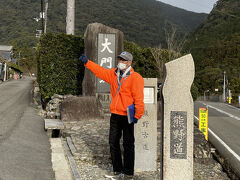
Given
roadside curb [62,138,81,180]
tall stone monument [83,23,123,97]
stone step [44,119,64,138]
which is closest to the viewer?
roadside curb [62,138,81,180]

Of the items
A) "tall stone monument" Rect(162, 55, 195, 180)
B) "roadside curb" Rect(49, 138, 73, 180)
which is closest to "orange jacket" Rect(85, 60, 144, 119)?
"tall stone monument" Rect(162, 55, 195, 180)

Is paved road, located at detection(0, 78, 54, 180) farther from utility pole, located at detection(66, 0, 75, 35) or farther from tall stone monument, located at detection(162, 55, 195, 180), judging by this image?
utility pole, located at detection(66, 0, 75, 35)

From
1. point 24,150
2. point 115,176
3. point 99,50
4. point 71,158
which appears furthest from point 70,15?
point 115,176

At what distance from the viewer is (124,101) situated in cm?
448

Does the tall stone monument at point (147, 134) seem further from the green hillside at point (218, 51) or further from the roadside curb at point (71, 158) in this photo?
the green hillside at point (218, 51)

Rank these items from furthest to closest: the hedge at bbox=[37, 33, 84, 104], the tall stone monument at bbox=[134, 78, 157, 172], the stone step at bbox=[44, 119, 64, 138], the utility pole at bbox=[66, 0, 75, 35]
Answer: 1. the utility pole at bbox=[66, 0, 75, 35]
2. the hedge at bbox=[37, 33, 84, 104]
3. the stone step at bbox=[44, 119, 64, 138]
4. the tall stone monument at bbox=[134, 78, 157, 172]

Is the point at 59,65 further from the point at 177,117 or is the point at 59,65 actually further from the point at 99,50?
the point at 177,117

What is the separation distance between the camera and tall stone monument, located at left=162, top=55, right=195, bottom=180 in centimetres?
397

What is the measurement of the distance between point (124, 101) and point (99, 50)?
724cm

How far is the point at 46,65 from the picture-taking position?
12445 millimetres

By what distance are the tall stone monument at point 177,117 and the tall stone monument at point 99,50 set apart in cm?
753

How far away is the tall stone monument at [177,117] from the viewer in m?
3.97

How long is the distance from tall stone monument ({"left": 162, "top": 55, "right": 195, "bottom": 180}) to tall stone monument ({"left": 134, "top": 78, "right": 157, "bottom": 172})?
1292 millimetres

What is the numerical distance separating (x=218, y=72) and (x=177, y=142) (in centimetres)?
7164
